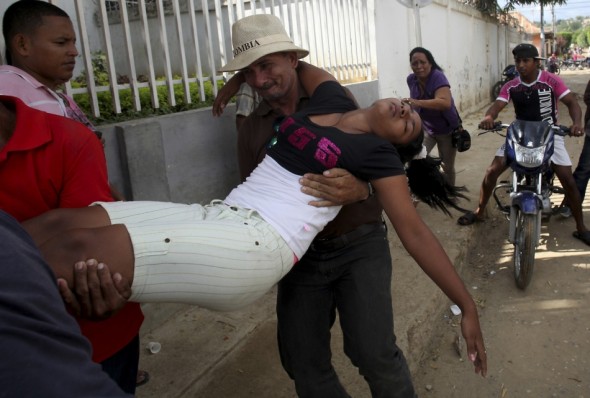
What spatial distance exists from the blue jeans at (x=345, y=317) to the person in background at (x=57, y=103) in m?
0.65

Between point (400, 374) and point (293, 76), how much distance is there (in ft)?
4.14

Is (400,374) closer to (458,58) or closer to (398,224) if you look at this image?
(398,224)

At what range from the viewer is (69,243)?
133 centimetres

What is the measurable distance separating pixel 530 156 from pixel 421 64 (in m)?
1.42

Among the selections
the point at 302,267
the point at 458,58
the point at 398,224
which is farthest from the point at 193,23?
the point at 458,58

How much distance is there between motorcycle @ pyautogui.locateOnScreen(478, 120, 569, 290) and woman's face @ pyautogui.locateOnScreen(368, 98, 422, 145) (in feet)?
7.21

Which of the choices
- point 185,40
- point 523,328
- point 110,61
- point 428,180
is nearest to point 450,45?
point 185,40

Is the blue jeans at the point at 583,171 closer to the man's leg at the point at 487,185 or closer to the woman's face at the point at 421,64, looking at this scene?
the man's leg at the point at 487,185

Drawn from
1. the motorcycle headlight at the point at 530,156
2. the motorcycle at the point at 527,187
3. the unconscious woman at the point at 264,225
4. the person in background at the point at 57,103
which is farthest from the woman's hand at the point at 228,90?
the motorcycle headlight at the point at 530,156

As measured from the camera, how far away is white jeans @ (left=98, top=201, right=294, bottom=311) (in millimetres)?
1421

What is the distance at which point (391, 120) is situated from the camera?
1.88 metres

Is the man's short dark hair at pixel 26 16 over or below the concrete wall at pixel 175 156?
over

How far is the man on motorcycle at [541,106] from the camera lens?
4453 mm

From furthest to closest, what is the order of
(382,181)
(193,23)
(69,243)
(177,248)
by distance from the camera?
(193,23), (382,181), (177,248), (69,243)
